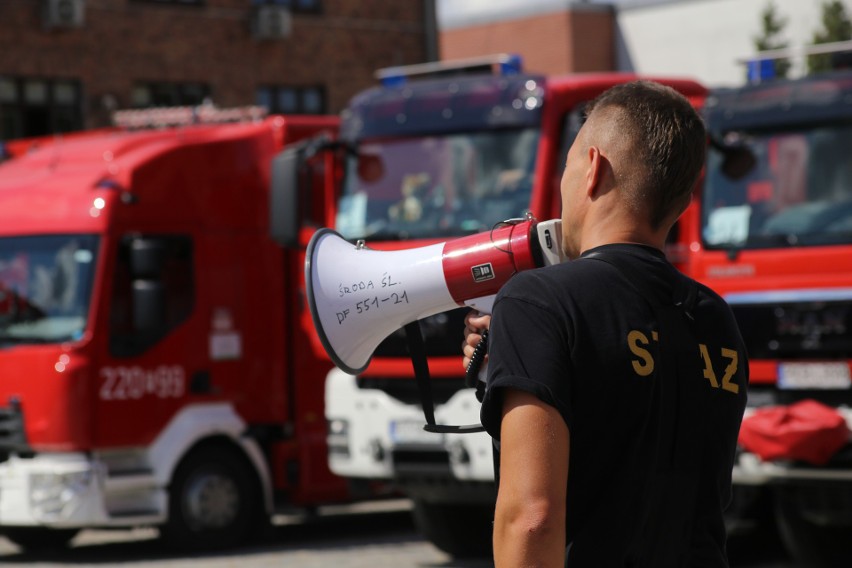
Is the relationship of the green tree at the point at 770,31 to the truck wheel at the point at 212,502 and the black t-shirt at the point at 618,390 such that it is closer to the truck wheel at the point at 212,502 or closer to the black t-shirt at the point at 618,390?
the truck wheel at the point at 212,502

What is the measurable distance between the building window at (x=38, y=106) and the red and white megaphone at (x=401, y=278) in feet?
70.3

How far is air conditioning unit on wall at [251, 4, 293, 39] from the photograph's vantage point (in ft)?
87.1

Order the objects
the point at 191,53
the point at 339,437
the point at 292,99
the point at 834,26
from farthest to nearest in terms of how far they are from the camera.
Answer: the point at 834,26 → the point at 292,99 → the point at 191,53 → the point at 339,437

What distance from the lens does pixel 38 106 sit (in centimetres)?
2445

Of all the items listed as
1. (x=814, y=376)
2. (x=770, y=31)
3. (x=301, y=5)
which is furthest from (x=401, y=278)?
(x=770, y=31)

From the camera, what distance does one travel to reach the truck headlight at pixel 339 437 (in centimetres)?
1120

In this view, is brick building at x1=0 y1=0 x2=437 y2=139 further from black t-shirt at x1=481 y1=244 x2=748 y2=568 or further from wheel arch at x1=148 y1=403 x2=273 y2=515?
black t-shirt at x1=481 y1=244 x2=748 y2=568

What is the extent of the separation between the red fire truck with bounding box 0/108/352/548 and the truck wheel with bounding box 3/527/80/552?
17 mm

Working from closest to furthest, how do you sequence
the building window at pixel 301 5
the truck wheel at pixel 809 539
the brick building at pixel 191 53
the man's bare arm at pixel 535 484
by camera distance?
the man's bare arm at pixel 535 484, the truck wheel at pixel 809 539, the brick building at pixel 191 53, the building window at pixel 301 5

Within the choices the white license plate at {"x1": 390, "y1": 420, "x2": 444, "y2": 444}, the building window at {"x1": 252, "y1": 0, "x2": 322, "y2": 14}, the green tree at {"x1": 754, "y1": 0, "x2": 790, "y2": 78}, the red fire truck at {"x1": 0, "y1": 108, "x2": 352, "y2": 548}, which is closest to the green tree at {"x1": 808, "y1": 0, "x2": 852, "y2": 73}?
the green tree at {"x1": 754, "y1": 0, "x2": 790, "y2": 78}

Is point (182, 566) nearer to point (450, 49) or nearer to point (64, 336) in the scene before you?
point (64, 336)

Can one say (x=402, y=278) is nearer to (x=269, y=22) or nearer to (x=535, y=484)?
(x=535, y=484)

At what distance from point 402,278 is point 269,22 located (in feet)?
77.6

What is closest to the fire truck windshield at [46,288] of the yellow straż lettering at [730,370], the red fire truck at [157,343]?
the red fire truck at [157,343]
